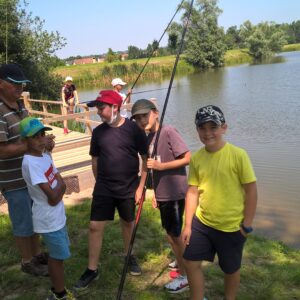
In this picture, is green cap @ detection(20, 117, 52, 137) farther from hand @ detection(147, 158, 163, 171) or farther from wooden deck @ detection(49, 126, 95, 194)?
wooden deck @ detection(49, 126, 95, 194)

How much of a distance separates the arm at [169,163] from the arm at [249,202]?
72cm

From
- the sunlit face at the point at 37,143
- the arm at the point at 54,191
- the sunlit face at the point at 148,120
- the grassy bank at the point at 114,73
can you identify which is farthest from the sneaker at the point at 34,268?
the grassy bank at the point at 114,73

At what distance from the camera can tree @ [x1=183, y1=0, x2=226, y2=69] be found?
49719 millimetres

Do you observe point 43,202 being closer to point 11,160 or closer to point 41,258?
point 11,160

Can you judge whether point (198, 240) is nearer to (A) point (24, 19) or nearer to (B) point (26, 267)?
(B) point (26, 267)

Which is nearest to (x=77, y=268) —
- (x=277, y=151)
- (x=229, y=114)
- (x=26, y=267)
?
(x=26, y=267)

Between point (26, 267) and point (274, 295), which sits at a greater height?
point (26, 267)

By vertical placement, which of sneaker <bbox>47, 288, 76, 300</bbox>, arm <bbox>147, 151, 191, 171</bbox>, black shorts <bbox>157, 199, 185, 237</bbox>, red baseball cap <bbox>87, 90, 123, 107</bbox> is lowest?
sneaker <bbox>47, 288, 76, 300</bbox>

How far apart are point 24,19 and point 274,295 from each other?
21820mm

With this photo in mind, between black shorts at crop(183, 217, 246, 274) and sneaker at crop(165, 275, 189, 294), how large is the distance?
735 mm

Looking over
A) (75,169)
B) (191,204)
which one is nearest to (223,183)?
(191,204)

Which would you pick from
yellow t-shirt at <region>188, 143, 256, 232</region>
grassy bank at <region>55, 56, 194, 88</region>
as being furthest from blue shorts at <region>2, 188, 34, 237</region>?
grassy bank at <region>55, 56, 194, 88</region>

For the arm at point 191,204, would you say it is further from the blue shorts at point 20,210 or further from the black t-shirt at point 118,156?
the blue shorts at point 20,210

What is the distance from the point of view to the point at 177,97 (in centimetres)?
2423
